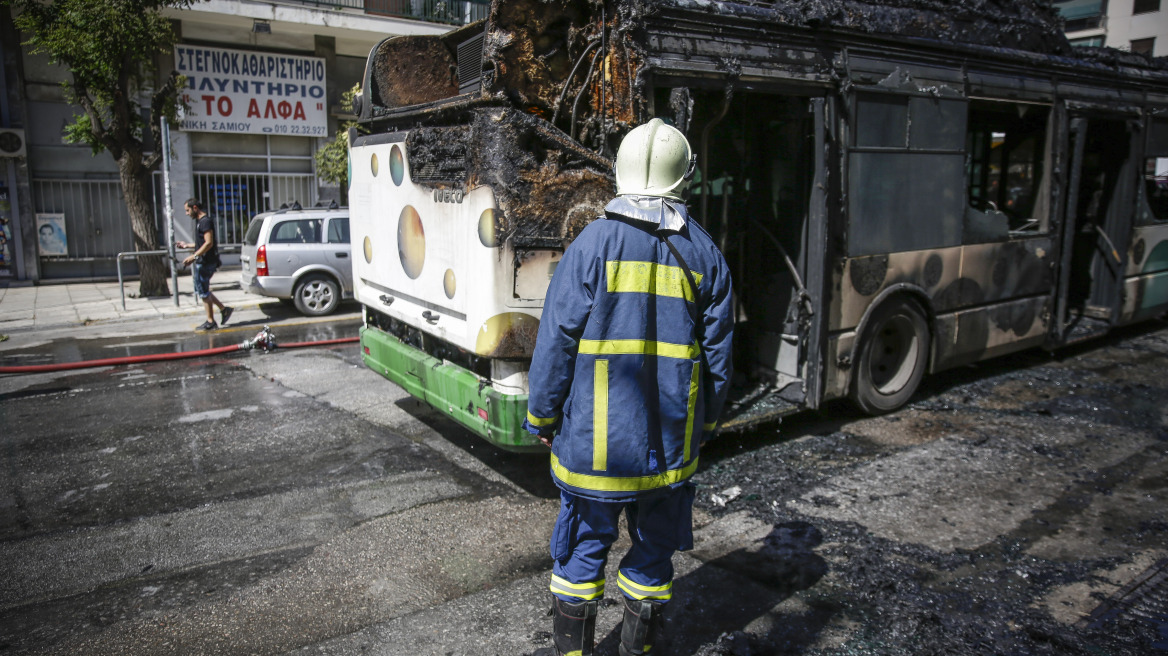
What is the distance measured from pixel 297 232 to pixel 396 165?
6.98 meters

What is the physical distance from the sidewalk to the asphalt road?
15.9 feet

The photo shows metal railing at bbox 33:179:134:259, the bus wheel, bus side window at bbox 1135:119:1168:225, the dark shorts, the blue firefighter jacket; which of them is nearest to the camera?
the blue firefighter jacket

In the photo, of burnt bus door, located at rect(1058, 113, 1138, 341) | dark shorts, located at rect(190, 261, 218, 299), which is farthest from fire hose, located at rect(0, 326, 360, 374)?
burnt bus door, located at rect(1058, 113, 1138, 341)

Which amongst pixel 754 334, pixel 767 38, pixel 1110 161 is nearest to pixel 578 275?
pixel 767 38

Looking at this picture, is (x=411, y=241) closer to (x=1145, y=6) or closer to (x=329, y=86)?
(x=329, y=86)

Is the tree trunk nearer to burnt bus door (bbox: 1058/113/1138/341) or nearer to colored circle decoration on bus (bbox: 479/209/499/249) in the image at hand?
colored circle decoration on bus (bbox: 479/209/499/249)

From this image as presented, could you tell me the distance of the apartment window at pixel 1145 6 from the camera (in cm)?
2752

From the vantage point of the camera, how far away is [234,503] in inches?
189

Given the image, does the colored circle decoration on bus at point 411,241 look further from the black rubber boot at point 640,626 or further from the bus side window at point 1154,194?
the bus side window at point 1154,194

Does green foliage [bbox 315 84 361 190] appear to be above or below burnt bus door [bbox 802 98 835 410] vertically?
above

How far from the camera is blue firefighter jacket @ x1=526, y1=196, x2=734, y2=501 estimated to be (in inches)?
111


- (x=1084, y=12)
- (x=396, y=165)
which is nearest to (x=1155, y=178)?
(x=396, y=165)

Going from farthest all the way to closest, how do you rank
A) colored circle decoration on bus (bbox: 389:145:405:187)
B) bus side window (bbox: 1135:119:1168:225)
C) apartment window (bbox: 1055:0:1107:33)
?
apartment window (bbox: 1055:0:1107:33) → bus side window (bbox: 1135:119:1168:225) → colored circle decoration on bus (bbox: 389:145:405:187)

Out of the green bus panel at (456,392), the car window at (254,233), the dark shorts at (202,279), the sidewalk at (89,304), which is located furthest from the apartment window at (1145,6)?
the green bus panel at (456,392)
